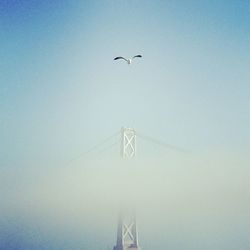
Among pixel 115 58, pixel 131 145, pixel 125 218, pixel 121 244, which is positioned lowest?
pixel 121 244

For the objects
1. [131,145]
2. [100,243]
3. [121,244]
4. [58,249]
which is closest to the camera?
[121,244]

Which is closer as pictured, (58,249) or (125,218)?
(125,218)

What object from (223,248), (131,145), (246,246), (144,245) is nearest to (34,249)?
(144,245)

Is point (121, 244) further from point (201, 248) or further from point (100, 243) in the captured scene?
point (201, 248)

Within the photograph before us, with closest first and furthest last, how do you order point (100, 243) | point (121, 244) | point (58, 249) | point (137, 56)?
point (137, 56), point (121, 244), point (58, 249), point (100, 243)

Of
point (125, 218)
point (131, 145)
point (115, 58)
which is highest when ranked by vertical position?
point (131, 145)

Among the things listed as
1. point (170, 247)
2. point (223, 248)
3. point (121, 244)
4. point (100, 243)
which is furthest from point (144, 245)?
point (121, 244)

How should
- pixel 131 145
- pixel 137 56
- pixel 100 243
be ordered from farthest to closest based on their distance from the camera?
pixel 100 243 → pixel 131 145 → pixel 137 56

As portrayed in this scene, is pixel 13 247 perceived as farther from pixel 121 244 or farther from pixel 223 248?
pixel 223 248

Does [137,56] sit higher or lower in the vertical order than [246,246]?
higher
